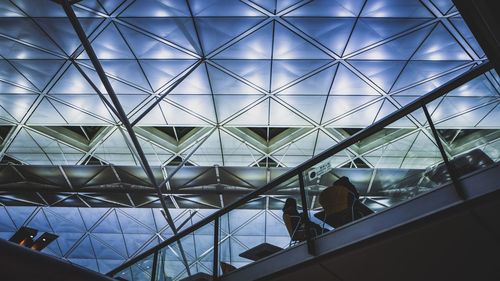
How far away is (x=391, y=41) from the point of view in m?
18.3

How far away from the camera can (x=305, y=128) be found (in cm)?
2439

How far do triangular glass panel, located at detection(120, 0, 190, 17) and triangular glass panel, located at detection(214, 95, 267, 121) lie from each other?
5846 mm

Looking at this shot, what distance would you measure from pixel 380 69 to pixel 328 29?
13.8ft

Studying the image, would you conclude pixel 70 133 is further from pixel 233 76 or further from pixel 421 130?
pixel 421 130

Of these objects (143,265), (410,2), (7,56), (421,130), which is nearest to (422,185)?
(421,130)

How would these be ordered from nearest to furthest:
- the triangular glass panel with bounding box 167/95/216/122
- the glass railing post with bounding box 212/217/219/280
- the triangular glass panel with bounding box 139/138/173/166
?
the glass railing post with bounding box 212/217/219/280
the triangular glass panel with bounding box 167/95/216/122
the triangular glass panel with bounding box 139/138/173/166

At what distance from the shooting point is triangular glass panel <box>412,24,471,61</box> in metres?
18.1

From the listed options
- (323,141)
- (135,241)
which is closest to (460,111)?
(323,141)

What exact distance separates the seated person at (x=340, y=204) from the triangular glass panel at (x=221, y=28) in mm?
11424

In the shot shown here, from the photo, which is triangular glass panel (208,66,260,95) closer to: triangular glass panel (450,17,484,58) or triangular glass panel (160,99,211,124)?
triangular glass panel (160,99,211,124)

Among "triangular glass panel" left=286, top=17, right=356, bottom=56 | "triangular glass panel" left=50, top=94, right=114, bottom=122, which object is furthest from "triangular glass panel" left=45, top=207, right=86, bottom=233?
"triangular glass panel" left=286, top=17, right=356, bottom=56

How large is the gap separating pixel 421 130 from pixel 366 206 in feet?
5.19

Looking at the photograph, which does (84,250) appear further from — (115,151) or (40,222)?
(115,151)

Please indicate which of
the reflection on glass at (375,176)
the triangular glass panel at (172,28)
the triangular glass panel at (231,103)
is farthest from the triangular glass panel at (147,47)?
the reflection on glass at (375,176)
